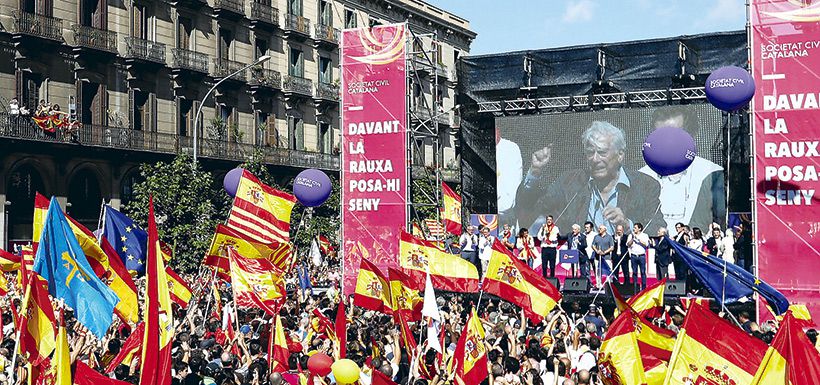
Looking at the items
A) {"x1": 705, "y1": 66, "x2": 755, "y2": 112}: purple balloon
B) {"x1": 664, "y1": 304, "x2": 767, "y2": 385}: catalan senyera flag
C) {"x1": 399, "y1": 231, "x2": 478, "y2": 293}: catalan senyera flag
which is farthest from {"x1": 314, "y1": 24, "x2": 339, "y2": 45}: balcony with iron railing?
{"x1": 664, "y1": 304, "x2": 767, "y2": 385}: catalan senyera flag

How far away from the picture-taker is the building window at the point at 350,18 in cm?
4728

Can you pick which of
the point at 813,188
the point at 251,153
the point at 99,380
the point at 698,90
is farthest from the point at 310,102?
the point at 99,380

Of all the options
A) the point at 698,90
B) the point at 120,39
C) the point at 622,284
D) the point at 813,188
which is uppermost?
the point at 120,39

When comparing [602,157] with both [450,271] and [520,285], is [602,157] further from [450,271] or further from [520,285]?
[520,285]

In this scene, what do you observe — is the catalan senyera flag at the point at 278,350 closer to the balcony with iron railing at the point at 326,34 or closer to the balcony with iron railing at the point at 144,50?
the balcony with iron railing at the point at 144,50

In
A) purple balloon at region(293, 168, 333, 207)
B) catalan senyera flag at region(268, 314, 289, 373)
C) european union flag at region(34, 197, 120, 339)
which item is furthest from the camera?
purple balloon at region(293, 168, 333, 207)

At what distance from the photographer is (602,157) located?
2567 centimetres

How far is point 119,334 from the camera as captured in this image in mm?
14562

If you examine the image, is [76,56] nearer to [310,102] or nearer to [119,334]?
[310,102]

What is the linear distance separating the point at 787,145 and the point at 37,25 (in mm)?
21592

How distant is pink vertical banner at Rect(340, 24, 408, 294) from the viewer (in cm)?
2302

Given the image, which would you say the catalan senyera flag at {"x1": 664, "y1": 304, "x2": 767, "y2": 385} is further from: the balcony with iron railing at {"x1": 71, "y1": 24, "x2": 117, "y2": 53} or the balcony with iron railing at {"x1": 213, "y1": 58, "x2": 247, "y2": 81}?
the balcony with iron railing at {"x1": 213, "y1": 58, "x2": 247, "y2": 81}

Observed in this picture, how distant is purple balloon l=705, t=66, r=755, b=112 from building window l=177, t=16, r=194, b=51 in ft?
78.4

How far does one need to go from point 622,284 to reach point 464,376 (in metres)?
12.3
